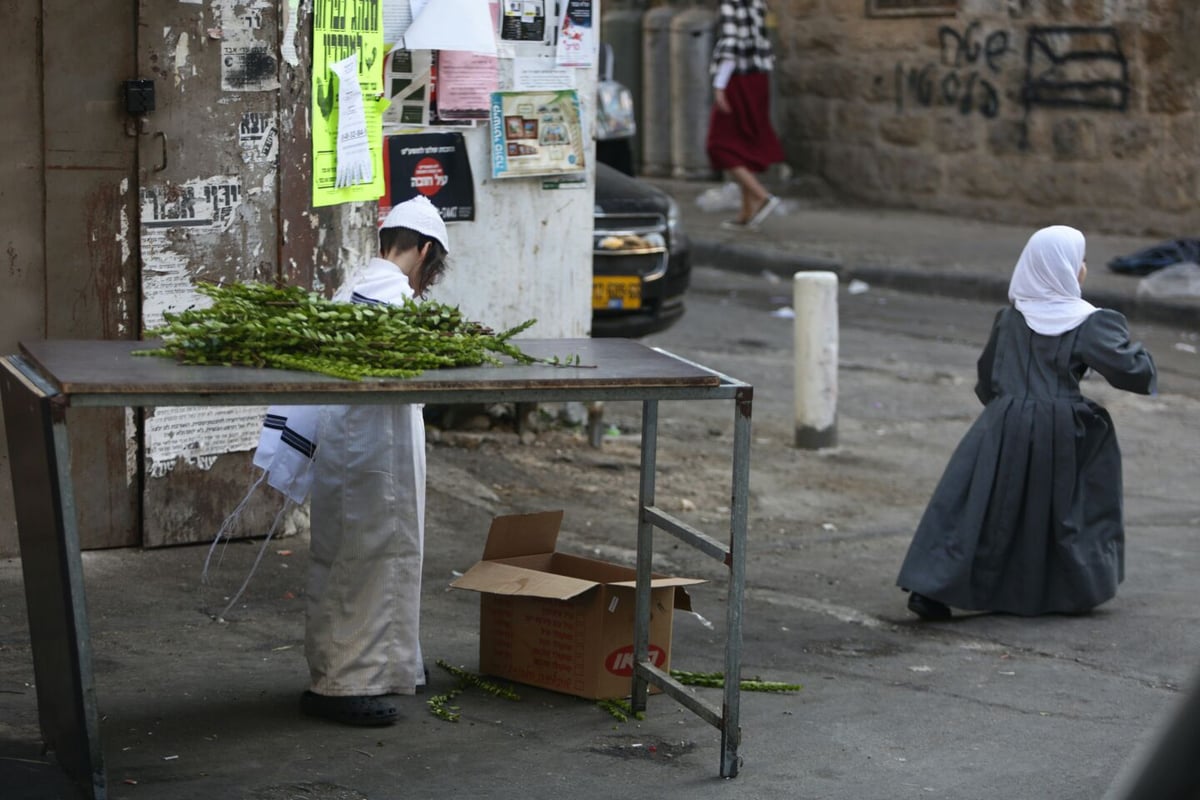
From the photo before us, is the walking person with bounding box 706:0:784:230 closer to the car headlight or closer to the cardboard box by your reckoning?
the car headlight

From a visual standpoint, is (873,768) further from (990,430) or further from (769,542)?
(769,542)

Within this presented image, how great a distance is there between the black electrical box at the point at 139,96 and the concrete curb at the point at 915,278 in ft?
27.4

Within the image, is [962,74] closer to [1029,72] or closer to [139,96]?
Answer: [1029,72]

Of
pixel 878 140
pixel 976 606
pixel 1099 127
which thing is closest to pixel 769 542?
pixel 976 606

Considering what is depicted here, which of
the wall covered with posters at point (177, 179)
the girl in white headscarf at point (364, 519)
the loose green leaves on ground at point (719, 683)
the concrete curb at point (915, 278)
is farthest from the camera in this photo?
the concrete curb at point (915, 278)

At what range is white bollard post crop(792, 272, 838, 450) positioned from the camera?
806 cm

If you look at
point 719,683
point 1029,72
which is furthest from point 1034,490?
point 1029,72

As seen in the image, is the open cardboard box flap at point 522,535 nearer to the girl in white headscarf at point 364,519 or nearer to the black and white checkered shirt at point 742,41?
the girl in white headscarf at point 364,519

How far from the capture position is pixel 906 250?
1421 cm

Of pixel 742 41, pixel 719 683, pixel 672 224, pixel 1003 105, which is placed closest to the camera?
pixel 719 683

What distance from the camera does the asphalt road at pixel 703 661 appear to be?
405 cm

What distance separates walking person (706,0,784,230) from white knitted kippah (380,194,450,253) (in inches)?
424

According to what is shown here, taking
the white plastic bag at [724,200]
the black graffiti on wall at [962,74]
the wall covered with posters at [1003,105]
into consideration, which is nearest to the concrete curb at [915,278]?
the white plastic bag at [724,200]

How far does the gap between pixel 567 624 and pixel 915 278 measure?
9269mm
